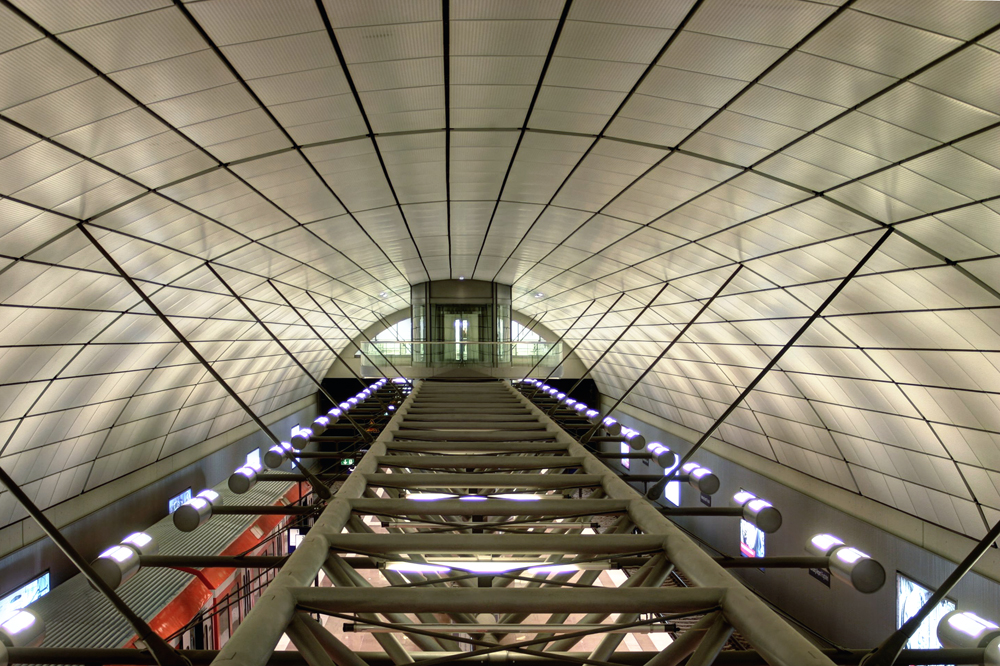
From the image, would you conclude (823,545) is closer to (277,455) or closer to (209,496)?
(209,496)

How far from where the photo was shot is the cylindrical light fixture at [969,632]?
561cm

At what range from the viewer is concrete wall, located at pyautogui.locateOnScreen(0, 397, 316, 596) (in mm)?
20203

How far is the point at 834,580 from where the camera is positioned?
2364 cm

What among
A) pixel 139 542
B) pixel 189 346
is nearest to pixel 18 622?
pixel 139 542

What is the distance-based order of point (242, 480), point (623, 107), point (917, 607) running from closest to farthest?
point (623, 107)
point (242, 480)
point (917, 607)

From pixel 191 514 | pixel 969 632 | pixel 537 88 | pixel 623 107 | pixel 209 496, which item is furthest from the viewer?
pixel 623 107

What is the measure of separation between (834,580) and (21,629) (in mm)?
27272

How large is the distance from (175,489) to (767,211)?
3308 centimetres

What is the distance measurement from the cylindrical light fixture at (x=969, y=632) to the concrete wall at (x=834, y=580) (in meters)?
14.1

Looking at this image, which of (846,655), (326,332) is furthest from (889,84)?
(326,332)

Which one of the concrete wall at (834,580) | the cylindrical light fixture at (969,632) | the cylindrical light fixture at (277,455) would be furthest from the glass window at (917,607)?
the cylindrical light fixture at (277,455)

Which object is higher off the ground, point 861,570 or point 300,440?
point 300,440

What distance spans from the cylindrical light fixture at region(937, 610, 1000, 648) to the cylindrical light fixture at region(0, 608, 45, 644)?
31.6 ft

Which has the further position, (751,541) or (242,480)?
(751,541)
